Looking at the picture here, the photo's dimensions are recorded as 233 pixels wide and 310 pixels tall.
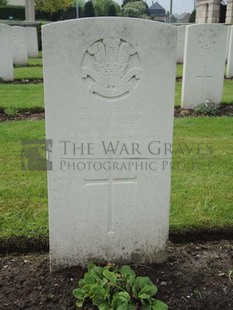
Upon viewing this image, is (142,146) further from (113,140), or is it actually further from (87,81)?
(87,81)

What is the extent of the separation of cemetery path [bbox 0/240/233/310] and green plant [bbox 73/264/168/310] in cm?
12

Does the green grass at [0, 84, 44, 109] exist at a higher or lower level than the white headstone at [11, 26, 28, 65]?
lower

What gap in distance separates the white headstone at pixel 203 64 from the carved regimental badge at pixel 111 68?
514 centimetres

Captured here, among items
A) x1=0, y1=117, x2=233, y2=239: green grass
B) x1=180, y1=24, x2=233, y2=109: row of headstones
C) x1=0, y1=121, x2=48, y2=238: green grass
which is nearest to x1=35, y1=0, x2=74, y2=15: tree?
x1=180, y1=24, x2=233, y2=109: row of headstones

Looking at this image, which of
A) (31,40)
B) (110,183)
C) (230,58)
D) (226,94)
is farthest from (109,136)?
(31,40)

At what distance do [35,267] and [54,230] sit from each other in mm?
381

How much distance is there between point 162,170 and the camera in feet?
8.19

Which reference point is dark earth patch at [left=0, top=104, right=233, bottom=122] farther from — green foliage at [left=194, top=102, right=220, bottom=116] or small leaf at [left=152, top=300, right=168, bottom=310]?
small leaf at [left=152, top=300, right=168, bottom=310]

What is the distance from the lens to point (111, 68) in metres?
2.26

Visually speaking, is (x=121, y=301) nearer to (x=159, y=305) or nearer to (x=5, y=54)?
(x=159, y=305)

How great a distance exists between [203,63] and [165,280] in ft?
18.2

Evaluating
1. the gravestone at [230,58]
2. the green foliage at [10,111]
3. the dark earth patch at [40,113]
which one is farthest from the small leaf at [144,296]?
the gravestone at [230,58]

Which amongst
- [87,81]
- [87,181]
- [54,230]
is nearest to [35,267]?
[54,230]

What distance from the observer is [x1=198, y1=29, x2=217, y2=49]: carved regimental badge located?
7.04 metres
